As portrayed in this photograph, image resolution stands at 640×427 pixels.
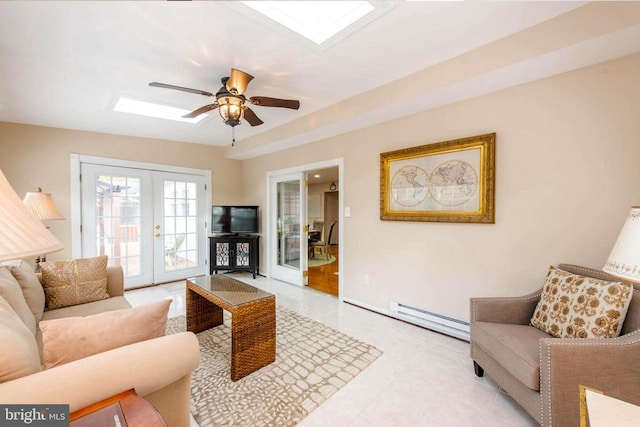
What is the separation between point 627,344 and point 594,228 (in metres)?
0.91

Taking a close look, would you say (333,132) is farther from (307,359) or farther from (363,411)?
(363,411)

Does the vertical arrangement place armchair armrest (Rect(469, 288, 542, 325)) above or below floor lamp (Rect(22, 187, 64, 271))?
below

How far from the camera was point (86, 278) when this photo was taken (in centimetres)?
230

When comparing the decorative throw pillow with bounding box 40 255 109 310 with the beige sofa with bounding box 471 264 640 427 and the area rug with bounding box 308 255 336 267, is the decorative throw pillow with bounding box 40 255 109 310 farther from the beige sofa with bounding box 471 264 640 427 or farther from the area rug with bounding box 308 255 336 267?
the area rug with bounding box 308 255 336 267

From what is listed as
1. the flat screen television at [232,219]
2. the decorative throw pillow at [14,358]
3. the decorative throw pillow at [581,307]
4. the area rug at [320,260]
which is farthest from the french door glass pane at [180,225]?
the decorative throw pillow at [581,307]

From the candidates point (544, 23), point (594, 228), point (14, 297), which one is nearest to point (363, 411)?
point (594, 228)

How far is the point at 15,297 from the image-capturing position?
1.63 meters

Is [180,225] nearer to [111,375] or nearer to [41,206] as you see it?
[41,206]

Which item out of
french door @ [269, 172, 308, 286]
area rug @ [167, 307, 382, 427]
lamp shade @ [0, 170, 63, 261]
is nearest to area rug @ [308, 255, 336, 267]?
french door @ [269, 172, 308, 286]

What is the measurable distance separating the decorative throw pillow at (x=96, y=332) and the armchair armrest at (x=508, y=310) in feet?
6.94

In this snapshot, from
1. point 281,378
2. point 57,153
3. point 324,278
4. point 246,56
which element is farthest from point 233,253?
point 246,56

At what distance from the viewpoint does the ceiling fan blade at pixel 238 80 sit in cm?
196

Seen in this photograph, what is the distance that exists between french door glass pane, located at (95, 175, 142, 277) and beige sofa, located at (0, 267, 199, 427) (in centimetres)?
303

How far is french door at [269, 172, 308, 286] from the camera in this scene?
4.25 metres
